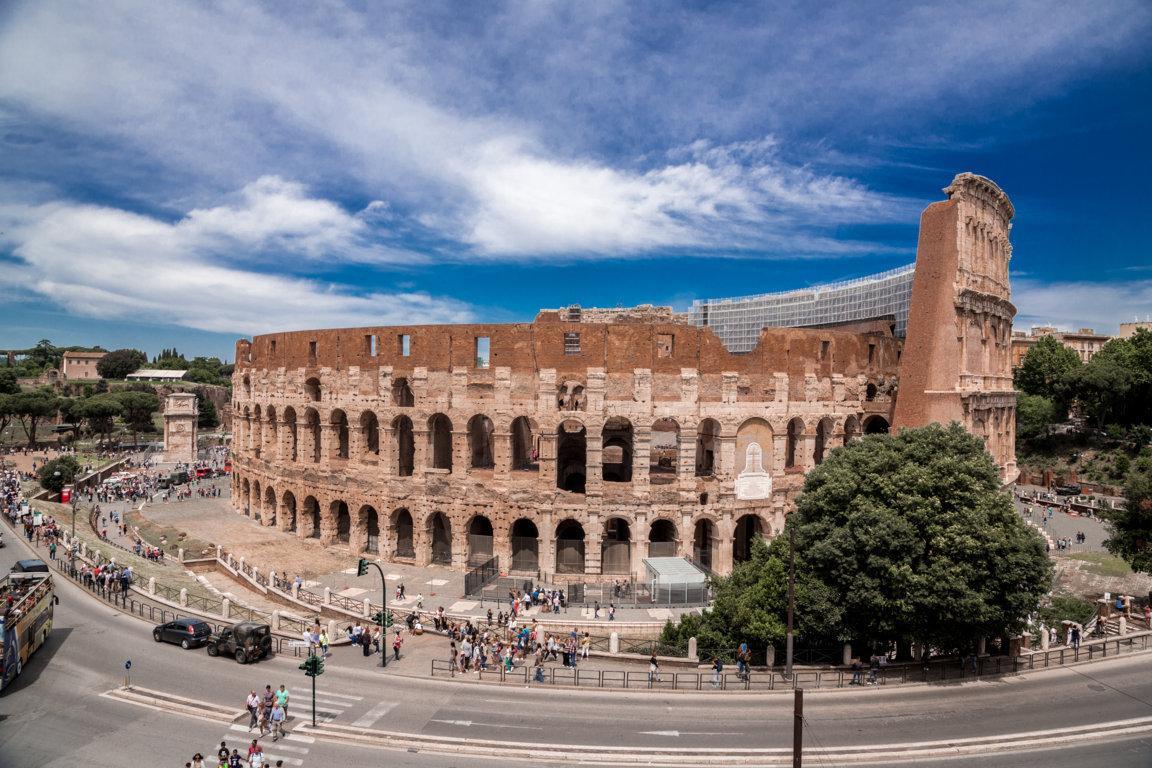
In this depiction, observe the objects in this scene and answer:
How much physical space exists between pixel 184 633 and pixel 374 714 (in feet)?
32.8

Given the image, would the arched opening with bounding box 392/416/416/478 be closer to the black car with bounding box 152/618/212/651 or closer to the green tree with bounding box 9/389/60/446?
the black car with bounding box 152/618/212/651

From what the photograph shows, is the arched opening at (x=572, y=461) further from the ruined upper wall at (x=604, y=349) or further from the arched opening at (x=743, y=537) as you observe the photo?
the arched opening at (x=743, y=537)

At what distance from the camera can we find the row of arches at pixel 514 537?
36656 millimetres

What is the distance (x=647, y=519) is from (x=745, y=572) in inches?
357

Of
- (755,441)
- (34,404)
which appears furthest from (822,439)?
(34,404)

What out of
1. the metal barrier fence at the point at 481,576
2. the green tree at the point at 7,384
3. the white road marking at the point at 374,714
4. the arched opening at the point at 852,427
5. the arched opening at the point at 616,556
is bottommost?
the white road marking at the point at 374,714

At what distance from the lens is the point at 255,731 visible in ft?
64.3

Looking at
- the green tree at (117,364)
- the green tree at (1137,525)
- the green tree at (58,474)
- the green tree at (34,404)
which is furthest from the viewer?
the green tree at (117,364)

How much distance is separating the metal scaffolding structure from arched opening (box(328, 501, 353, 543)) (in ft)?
114

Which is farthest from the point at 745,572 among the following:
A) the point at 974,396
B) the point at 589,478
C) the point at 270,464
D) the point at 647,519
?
the point at 270,464

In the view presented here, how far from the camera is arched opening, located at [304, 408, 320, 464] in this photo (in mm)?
44562

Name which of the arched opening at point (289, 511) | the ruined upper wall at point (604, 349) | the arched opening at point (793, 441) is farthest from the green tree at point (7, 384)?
the arched opening at point (793, 441)

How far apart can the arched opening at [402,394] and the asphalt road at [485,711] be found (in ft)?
59.5

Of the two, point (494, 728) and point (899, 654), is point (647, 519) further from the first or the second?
point (494, 728)
